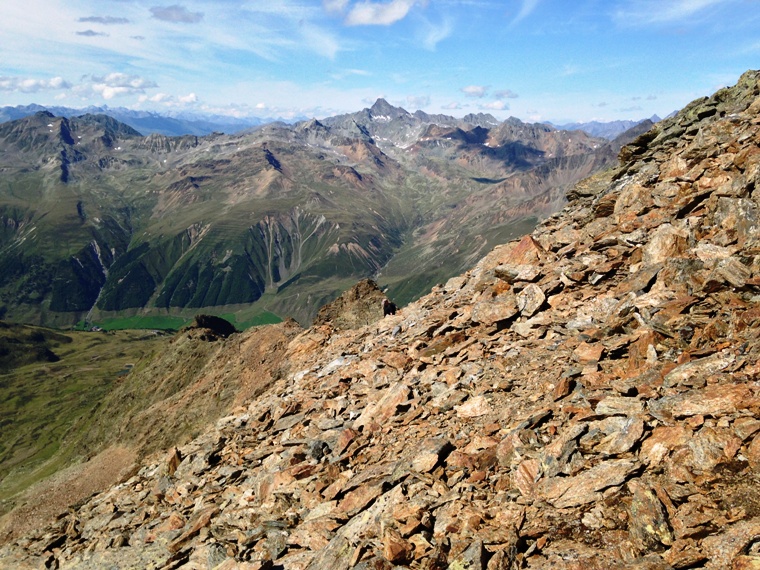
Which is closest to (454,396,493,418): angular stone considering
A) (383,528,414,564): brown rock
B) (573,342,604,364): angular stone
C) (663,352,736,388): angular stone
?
(573,342,604,364): angular stone

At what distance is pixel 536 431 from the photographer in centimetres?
1816

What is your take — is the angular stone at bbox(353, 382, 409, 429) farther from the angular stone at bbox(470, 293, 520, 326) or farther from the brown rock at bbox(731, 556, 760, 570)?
the brown rock at bbox(731, 556, 760, 570)

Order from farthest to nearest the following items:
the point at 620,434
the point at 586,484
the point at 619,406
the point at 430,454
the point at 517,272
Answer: the point at 517,272 → the point at 430,454 → the point at 619,406 → the point at 620,434 → the point at 586,484

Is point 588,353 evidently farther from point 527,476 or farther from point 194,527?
point 194,527

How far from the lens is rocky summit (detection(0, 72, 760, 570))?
13.6m

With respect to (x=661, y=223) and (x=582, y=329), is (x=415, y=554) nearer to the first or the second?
(x=582, y=329)

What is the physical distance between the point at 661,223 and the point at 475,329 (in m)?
13.5

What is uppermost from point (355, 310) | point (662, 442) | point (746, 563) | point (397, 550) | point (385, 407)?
point (662, 442)

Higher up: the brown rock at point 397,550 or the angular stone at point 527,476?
the angular stone at point 527,476

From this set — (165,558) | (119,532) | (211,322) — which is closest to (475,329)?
(165,558)

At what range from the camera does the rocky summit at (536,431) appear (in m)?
13.6

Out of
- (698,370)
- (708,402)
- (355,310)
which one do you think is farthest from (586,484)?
(355,310)

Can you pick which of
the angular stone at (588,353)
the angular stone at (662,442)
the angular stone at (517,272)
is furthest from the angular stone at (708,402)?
the angular stone at (517,272)

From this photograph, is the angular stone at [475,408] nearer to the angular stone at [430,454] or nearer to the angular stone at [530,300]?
the angular stone at [430,454]
